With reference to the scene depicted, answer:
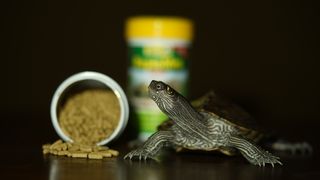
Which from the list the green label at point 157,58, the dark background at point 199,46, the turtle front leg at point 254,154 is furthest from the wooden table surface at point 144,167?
the dark background at point 199,46

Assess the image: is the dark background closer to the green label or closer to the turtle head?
the green label

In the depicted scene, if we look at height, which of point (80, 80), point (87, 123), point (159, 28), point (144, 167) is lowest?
point (144, 167)

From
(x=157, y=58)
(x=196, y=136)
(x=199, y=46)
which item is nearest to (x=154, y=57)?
(x=157, y=58)

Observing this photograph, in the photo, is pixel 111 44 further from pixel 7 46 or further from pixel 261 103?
pixel 261 103

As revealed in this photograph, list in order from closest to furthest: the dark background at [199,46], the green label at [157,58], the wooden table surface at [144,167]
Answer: the wooden table surface at [144,167] → the green label at [157,58] → the dark background at [199,46]

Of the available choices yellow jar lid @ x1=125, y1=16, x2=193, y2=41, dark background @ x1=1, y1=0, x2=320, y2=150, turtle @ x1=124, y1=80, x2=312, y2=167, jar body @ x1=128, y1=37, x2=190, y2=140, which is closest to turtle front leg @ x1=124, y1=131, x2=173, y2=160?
turtle @ x1=124, y1=80, x2=312, y2=167

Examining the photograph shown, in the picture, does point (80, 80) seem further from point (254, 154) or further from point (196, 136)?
point (254, 154)

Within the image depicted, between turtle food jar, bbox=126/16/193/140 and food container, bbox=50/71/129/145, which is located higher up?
turtle food jar, bbox=126/16/193/140

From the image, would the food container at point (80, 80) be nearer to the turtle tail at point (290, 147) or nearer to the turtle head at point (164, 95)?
the turtle head at point (164, 95)
